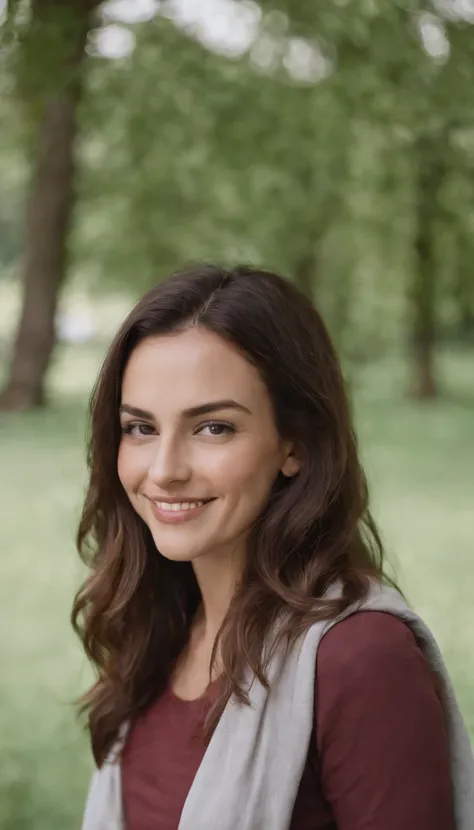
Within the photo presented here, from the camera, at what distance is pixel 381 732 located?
1.13 metres

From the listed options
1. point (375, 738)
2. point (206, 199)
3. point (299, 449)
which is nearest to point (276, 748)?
point (375, 738)

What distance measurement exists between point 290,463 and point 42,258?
541cm

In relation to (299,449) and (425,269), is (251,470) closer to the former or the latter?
(299,449)

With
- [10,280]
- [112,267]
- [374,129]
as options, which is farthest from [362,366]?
[374,129]

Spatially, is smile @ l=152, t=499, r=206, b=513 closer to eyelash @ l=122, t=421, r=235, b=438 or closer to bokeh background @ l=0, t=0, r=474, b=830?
eyelash @ l=122, t=421, r=235, b=438

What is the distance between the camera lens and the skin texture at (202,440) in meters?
1.29

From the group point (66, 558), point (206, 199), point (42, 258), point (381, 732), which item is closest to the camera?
point (381, 732)

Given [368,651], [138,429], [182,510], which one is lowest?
[368,651]

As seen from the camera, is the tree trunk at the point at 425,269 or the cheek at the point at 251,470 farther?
the tree trunk at the point at 425,269

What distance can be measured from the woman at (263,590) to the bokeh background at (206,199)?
0.95 feet

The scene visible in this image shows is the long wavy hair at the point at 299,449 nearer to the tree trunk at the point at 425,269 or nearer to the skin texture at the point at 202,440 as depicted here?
the skin texture at the point at 202,440

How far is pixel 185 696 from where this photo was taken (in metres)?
1.48

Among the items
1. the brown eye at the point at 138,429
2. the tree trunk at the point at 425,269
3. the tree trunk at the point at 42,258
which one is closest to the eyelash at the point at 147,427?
the brown eye at the point at 138,429

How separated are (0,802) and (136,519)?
60.2 inches
